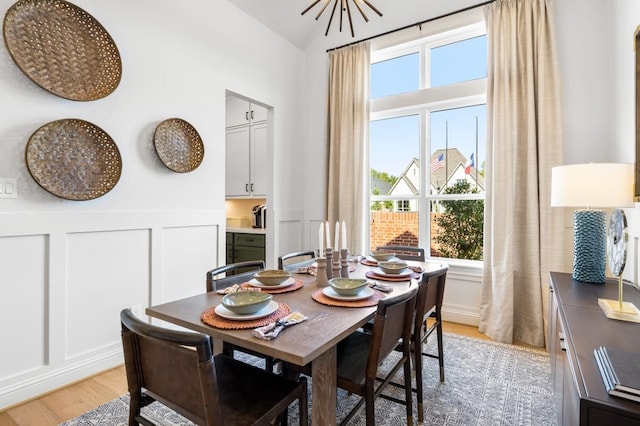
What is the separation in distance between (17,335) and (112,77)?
1.75 m

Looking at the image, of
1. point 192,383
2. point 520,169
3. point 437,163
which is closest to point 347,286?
point 192,383

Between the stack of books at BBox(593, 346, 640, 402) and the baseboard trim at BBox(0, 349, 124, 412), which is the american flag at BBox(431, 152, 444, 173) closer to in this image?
the stack of books at BBox(593, 346, 640, 402)

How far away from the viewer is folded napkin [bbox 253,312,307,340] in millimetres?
1131

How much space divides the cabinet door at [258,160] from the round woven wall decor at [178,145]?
1.41m

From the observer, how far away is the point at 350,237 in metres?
3.77

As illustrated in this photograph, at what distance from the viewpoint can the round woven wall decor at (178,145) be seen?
2.63 meters

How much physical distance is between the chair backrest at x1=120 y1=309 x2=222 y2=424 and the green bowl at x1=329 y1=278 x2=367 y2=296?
752 millimetres

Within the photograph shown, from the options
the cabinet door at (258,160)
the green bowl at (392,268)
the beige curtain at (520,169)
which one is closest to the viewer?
the green bowl at (392,268)

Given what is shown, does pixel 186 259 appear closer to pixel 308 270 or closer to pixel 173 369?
pixel 308 270

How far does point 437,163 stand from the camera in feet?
11.6

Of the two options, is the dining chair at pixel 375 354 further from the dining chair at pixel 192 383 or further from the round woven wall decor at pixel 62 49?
the round woven wall decor at pixel 62 49

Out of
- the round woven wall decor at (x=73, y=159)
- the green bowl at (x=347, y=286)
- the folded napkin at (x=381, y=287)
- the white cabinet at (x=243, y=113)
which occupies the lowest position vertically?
the folded napkin at (x=381, y=287)

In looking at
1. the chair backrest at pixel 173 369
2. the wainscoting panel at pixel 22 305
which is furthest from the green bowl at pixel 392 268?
the wainscoting panel at pixel 22 305

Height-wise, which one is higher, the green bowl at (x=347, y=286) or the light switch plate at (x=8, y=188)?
the light switch plate at (x=8, y=188)
